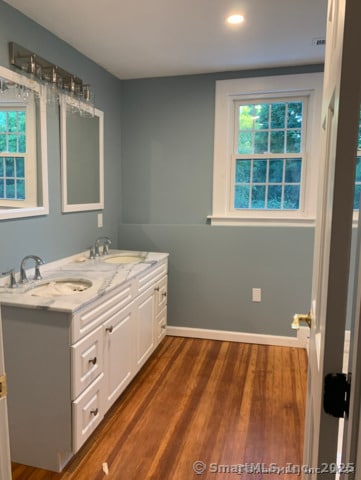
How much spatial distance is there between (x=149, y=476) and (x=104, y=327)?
31.1 inches

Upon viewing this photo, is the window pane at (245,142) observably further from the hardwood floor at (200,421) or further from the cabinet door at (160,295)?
the hardwood floor at (200,421)

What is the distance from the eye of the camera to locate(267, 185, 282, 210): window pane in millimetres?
3430

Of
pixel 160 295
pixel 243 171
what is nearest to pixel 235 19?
pixel 243 171

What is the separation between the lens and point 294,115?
11.0ft

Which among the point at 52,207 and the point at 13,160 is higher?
the point at 13,160

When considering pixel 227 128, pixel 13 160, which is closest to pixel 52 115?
pixel 13 160

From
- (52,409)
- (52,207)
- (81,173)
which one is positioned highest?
(81,173)

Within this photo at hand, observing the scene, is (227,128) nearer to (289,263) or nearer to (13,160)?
(289,263)

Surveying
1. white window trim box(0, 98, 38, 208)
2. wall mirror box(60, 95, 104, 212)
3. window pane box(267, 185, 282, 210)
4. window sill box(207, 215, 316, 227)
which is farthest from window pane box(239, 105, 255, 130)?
white window trim box(0, 98, 38, 208)

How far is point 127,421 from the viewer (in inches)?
89.4

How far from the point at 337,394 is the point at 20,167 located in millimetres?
2221

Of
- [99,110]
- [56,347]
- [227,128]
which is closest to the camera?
[56,347]

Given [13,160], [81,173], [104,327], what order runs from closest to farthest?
[104,327] → [13,160] → [81,173]

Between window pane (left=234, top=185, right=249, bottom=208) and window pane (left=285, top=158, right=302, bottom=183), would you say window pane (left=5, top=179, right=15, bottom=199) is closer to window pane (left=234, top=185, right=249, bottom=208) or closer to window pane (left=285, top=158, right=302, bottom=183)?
window pane (left=234, top=185, right=249, bottom=208)
